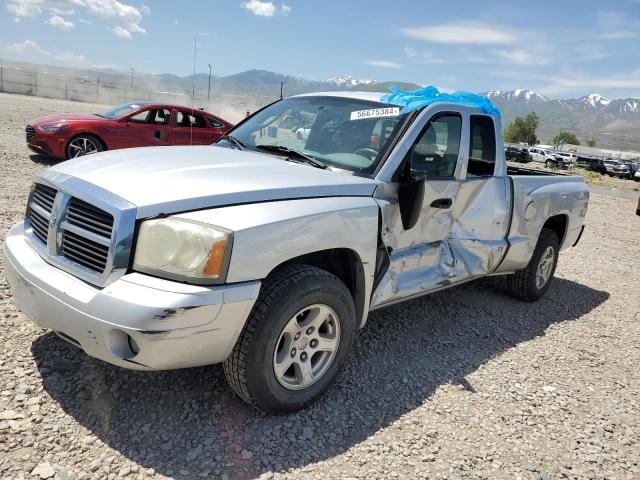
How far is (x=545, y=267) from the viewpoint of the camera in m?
5.44

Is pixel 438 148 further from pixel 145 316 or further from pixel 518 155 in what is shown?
pixel 518 155

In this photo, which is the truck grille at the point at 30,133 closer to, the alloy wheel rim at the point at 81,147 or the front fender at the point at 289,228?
the alloy wheel rim at the point at 81,147

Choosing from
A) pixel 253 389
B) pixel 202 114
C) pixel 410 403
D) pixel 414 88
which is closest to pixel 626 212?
pixel 202 114

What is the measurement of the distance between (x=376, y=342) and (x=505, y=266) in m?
1.59

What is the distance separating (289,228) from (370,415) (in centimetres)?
128

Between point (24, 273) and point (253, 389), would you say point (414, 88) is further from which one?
point (24, 273)

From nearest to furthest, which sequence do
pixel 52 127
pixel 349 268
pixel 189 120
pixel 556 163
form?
pixel 349 268 < pixel 52 127 < pixel 189 120 < pixel 556 163

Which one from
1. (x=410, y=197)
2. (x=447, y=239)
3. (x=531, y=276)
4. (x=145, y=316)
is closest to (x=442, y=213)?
(x=447, y=239)

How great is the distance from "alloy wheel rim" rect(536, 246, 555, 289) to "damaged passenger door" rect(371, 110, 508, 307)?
1154 mm

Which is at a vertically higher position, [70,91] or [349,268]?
[349,268]

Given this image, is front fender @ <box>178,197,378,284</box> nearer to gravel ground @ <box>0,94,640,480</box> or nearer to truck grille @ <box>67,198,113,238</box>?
truck grille @ <box>67,198,113,238</box>

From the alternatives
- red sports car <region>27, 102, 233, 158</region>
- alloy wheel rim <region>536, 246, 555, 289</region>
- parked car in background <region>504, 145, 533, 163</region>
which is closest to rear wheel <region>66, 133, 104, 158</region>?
red sports car <region>27, 102, 233, 158</region>

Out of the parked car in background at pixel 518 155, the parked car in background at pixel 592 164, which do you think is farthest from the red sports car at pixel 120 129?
the parked car in background at pixel 592 164

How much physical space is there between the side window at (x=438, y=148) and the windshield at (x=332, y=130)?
0.22 meters
